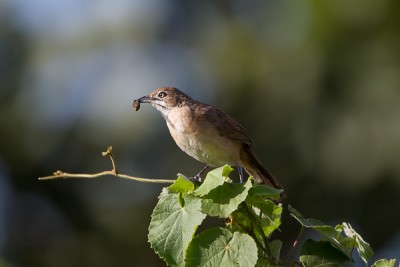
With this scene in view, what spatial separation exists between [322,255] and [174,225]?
2.02 ft

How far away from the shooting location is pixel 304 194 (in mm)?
17219

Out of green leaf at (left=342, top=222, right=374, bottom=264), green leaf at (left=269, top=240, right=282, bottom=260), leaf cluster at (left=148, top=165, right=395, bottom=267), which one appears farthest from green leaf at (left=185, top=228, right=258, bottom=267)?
green leaf at (left=342, top=222, right=374, bottom=264)

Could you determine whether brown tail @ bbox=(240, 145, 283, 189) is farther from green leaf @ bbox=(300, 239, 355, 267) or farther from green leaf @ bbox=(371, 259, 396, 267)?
green leaf @ bbox=(371, 259, 396, 267)

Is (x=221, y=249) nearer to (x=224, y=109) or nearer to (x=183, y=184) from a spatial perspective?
(x=183, y=184)

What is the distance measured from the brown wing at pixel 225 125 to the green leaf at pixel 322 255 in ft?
8.64

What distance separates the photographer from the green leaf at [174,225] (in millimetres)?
3963

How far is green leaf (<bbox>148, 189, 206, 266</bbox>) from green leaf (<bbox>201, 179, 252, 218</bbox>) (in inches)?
1.5

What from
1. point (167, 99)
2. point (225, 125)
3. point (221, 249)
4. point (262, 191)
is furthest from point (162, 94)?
point (221, 249)

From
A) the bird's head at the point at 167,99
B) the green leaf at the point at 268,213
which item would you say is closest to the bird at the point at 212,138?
the bird's head at the point at 167,99

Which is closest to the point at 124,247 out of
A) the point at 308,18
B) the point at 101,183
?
the point at 101,183

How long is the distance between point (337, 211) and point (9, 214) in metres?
5.80

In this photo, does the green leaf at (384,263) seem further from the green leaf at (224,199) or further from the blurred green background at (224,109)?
the blurred green background at (224,109)

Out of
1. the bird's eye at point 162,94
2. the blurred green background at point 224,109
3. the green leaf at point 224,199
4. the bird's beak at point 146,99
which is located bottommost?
the blurred green background at point 224,109

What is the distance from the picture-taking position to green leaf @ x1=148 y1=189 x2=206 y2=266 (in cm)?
396
